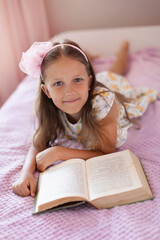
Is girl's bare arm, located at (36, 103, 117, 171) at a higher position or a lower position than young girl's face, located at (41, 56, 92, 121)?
lower

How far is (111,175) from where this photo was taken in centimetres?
81

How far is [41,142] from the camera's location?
1.07m

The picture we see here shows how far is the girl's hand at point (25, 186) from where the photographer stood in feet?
2.78

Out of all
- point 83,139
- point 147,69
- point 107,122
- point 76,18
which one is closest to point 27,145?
point 83,139

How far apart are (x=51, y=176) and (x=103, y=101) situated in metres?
0.36

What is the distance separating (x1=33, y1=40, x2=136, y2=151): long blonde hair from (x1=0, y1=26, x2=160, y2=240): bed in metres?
0.11

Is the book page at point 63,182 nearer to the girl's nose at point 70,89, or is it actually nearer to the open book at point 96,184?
the open book at point 96,184

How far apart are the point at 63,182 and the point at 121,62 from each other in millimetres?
1184

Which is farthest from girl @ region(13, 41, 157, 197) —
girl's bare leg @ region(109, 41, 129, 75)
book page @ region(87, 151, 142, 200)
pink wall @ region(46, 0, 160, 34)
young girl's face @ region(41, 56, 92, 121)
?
pink wall @ region(46, 0, 160, 34)

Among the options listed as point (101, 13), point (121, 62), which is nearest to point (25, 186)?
point (121, 62)

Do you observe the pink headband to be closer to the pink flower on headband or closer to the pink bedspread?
the pink flower on headband

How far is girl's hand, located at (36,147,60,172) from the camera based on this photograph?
93 centimetres

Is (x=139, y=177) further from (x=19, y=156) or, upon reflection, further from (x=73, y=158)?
(x=19, y=156)

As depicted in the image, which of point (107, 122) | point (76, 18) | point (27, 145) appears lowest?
point (27, 145)
